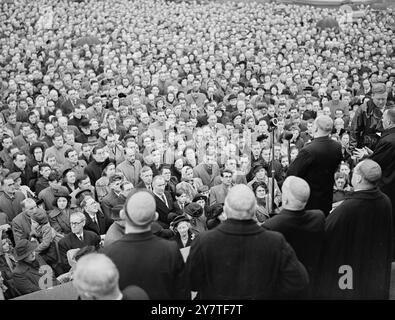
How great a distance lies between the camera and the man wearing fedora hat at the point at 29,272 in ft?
17.4

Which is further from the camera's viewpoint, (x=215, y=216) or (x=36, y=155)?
(x=36, y=155)

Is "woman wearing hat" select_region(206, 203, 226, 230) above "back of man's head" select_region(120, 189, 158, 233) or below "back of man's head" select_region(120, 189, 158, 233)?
below

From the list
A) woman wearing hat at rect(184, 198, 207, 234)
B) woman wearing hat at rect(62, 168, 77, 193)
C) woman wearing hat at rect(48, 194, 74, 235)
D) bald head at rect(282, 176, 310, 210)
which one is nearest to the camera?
bald head at rect(282, 176, 310, 210)

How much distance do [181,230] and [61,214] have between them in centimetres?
164

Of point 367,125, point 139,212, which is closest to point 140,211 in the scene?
point 139,212

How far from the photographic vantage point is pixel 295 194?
3.40 metres

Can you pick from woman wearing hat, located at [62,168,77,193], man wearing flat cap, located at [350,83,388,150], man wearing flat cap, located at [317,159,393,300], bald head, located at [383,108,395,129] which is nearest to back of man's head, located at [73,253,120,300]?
Result: man wearing flat cap, located at [317,159,393,300]

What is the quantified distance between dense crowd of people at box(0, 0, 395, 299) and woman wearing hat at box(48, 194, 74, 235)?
21 mm

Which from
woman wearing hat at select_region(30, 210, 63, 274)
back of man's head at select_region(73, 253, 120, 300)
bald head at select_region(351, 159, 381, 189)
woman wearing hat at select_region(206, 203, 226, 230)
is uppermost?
bald head at select_region(351, 159, 381, 189)

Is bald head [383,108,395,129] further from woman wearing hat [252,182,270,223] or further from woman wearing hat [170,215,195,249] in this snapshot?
woman wearing hat [170,215,195,249]

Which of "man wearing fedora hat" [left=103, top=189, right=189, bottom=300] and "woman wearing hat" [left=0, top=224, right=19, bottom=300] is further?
"woman wearing hat" [left=0, top=224, right=19, bottom=300]

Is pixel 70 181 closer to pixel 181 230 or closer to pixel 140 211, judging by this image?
pixel 181 230

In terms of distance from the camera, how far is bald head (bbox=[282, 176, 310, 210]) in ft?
11.1
